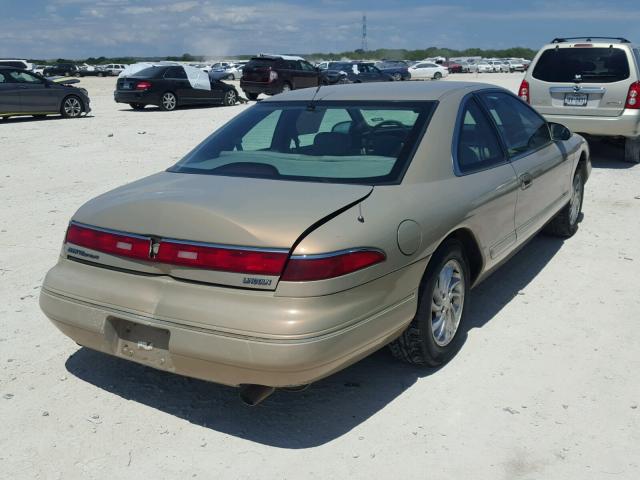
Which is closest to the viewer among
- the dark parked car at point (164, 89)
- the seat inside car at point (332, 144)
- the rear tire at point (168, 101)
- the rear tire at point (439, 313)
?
the rear tire at point (439, 313)

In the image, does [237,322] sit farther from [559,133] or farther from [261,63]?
[261,63]

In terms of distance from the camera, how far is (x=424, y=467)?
3.01m

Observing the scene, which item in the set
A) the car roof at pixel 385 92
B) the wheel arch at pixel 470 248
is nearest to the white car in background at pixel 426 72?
the car roof at pixel 385 92

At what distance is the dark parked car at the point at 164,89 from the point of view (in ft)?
68.1

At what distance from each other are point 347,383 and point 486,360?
0.86 m

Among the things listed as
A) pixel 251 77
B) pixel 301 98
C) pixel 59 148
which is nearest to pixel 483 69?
pixel 251 77

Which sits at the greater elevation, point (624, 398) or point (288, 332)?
point (288, 332)

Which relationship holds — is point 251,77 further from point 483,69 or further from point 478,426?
point 483,69

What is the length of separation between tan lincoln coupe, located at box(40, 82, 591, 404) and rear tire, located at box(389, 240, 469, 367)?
1 cm

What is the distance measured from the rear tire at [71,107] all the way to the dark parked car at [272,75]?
8.26 metres

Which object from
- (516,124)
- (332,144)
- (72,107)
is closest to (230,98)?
(72,107)

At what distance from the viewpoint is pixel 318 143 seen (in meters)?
4.12

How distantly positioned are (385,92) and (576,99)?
6622 mm

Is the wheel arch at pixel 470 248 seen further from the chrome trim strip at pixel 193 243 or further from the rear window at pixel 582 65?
the rear window at pixel 582 65
